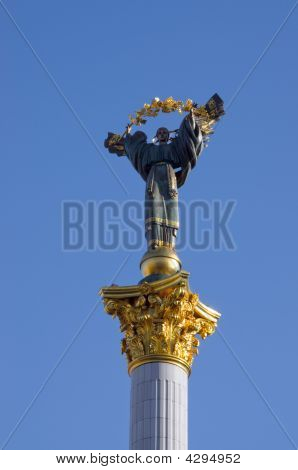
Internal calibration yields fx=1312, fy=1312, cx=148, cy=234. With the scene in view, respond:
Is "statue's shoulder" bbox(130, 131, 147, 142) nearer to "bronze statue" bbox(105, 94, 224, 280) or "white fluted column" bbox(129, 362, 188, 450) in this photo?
"bronze statue" bbox(105, 94, 224, 280)

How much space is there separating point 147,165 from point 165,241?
3.51 metres

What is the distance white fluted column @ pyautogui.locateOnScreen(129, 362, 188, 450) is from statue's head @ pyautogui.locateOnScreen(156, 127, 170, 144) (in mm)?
9489

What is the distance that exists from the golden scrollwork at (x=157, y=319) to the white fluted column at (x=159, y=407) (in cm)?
48

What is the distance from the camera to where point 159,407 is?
39219 mm

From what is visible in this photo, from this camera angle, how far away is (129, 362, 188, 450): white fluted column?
3869 cm

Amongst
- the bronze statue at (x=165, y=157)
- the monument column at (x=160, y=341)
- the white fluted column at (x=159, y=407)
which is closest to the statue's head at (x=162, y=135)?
the bronze statue at (x=165, y=157)

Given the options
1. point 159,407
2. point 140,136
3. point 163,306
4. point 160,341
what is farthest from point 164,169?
point 159,407

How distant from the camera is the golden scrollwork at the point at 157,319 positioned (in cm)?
4081

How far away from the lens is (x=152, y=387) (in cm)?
3978

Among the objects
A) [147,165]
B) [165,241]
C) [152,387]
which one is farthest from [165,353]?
[147,165]

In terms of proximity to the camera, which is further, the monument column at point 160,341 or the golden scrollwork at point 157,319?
the golden scrollwork at point 157,319

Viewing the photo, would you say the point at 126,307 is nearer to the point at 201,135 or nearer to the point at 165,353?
the point at 165,353

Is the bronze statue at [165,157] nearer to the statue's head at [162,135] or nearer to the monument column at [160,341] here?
the statue's head at [162,135]

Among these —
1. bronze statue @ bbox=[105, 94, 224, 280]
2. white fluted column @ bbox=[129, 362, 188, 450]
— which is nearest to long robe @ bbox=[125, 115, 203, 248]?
bronze statue @ bbox=[105, 94, 224, 280]
